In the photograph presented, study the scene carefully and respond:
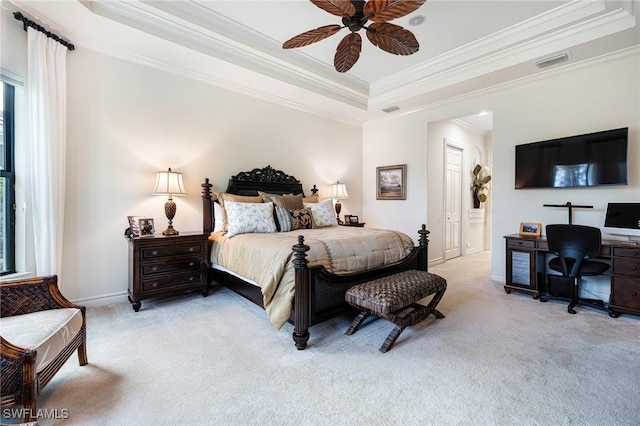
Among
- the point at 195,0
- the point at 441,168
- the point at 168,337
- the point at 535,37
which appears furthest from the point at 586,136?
the point at 168,337

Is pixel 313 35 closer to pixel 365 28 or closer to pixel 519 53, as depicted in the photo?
pixel 365 28

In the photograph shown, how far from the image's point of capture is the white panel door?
5.68 m

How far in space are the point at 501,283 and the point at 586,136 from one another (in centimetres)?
213

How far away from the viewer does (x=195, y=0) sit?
279 cm

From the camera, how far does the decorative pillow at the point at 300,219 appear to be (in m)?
3.81

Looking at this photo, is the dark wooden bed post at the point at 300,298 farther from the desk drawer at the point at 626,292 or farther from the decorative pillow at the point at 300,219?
the desk drawer at the point at 626,292

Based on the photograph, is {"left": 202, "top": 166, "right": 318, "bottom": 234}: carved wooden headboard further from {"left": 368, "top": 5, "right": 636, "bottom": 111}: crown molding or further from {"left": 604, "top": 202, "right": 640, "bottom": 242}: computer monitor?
{"left": 604, "top": 202, "right": 640, "bottom": 242}: computer monitor

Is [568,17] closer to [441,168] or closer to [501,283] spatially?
[441,168]

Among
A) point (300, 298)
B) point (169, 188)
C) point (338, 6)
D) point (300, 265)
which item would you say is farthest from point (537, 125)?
point (169, 188)

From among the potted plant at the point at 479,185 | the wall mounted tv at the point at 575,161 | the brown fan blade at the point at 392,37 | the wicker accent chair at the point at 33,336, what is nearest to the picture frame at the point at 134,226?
the wicker accent chair at the point at 33,336

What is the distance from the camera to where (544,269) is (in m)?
3.67

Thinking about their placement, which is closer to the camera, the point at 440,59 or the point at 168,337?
the point at 168,337

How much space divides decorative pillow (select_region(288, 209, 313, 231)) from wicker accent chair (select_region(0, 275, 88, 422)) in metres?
2.35

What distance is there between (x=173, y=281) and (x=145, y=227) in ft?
2.23
